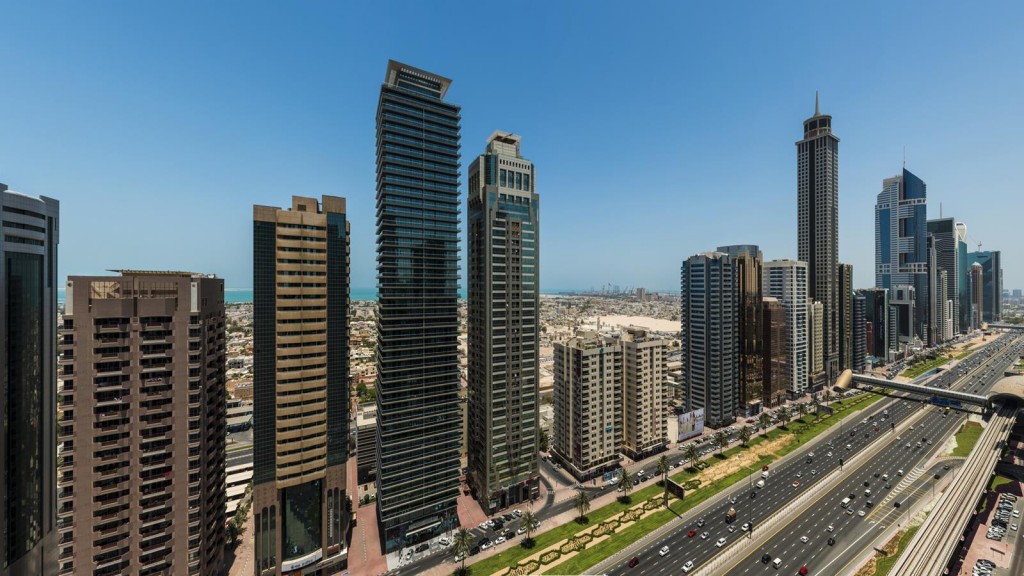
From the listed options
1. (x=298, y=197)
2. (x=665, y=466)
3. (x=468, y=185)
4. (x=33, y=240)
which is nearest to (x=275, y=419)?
(x=298, y=197)

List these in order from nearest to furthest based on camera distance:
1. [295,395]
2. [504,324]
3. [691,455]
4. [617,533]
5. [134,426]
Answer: [134,426]
[295,395]
[617,533]
[504,324]
[691,455]

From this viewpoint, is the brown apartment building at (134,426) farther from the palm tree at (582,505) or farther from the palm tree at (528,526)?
the palm tree at (582,505)

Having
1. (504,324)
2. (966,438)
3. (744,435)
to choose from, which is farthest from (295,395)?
(966,438)

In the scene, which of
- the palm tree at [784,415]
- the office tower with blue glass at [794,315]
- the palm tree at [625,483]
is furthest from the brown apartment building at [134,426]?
the office tower with blue glass at [794,315]

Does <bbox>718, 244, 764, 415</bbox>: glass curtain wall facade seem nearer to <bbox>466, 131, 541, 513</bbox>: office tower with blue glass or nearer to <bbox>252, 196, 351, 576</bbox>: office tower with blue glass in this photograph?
<bbox>466, 131, 541, 513</bbox>: office tower with blue glass

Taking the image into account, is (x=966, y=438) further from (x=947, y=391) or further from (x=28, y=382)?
(x=28, y=382)

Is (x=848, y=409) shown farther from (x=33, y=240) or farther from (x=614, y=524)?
(x=33, y=240)
